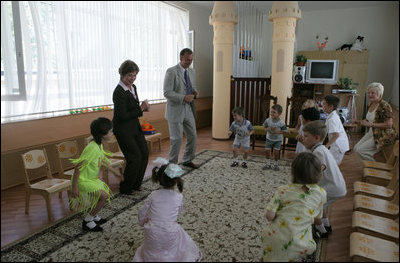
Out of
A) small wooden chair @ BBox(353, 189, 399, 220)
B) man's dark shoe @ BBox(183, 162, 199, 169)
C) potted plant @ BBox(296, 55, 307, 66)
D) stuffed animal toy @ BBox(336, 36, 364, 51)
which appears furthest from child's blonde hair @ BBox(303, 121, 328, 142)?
stuffed animal toy @ BBox(336, 36, 364, 51)

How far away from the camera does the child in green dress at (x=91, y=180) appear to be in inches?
78.0

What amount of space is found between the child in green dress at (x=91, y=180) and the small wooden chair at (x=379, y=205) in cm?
176

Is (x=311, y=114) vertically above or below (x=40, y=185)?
above

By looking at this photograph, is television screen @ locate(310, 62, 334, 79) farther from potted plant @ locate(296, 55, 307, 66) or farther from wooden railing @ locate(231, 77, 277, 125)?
wooden railing @ locate(231, 77, 277, 125)

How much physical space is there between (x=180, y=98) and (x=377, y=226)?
7.05 feet

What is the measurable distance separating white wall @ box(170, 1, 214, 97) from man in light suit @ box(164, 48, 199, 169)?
2.78 meters

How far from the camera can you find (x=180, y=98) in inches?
125

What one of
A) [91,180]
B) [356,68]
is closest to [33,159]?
[91,180]

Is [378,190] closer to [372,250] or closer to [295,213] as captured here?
[372,250]

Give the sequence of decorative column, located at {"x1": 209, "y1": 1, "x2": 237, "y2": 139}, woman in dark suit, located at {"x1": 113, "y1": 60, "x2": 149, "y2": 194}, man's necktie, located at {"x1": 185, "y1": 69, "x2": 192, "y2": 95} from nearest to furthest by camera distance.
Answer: woman in dark suit, located at {"x1": 113, "y1": 60, "x2": 149, "y2": 194}, man's necktie, located at {"x1": 185, "y1": 69, "x2": 192, "y2": 95}, decorative column, located at {"x1": 209, "y1": 1, "x2": 237, "y2": 139}

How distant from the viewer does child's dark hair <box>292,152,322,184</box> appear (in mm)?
1485

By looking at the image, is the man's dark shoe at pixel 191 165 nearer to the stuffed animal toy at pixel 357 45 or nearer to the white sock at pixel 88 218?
the white sock at pixel 88 218

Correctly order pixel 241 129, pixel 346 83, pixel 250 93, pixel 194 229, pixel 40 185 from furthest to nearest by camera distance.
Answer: pixel 346 83 < pixel 250 93 < pixel 241 129 < pixel 40 185 < pixel 194 229

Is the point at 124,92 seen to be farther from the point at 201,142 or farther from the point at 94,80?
the point at 201,142
